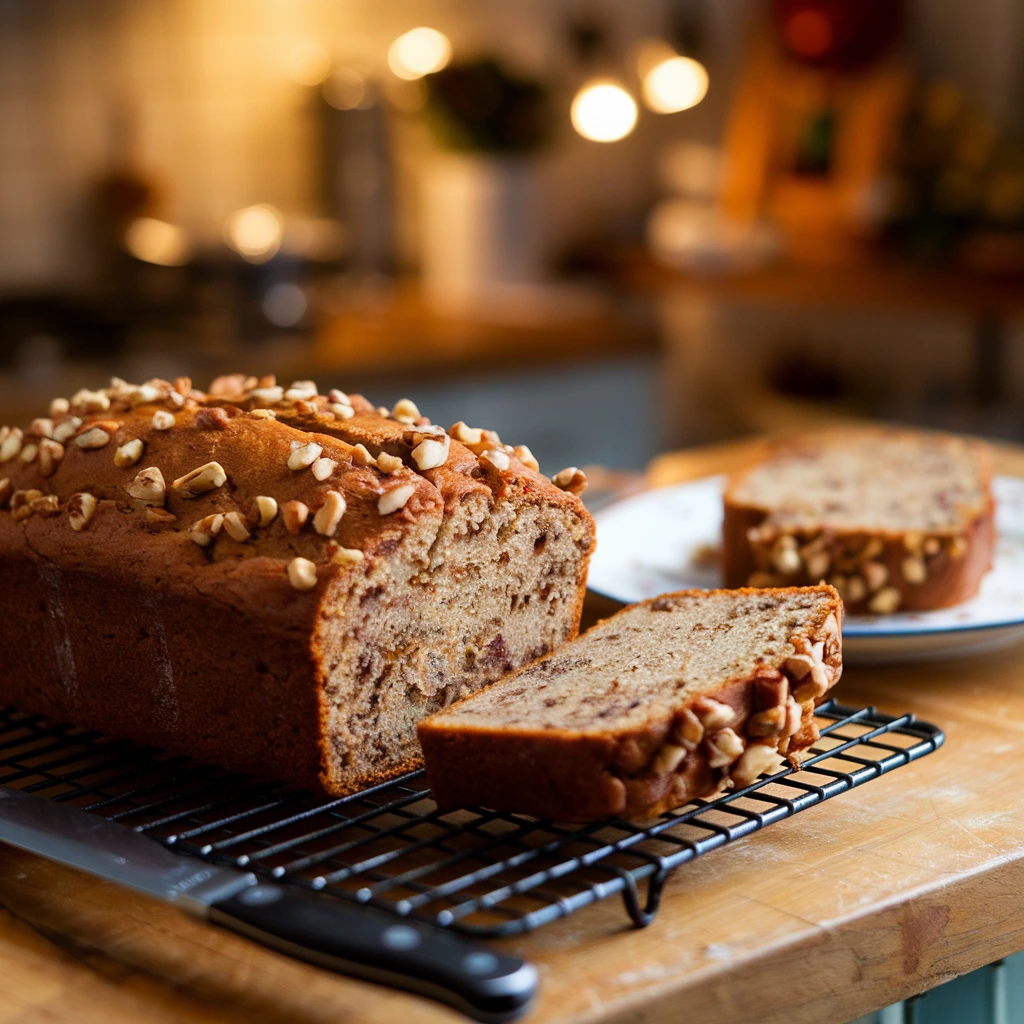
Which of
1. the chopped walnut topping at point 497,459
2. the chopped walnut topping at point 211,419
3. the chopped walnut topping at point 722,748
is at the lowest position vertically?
the chopped walnut topping at point 722,748

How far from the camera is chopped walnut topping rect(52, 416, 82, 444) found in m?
1.29

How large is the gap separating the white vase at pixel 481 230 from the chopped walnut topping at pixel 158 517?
11.2 ft

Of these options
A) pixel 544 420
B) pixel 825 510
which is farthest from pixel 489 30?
pixel 825 510

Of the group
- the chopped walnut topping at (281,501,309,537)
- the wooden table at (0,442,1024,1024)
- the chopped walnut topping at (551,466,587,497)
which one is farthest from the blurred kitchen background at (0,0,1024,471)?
the wooden table at (0,442,1024,1024)

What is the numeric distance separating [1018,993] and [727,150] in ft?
14.6

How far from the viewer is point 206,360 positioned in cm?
316

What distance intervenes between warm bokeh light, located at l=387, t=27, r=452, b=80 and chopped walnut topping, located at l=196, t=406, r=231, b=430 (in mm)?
3632

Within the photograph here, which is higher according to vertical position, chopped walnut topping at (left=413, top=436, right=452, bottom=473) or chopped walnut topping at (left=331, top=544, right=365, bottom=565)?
chopped walnut topping at (left=413, top=436, right=452, bottom=473)

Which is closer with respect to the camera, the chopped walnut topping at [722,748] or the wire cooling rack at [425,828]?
the wire cooling rack at [425,828]

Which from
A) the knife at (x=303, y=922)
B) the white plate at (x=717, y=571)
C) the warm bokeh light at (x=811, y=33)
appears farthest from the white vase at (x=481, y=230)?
the knife at (x=303, y=922)

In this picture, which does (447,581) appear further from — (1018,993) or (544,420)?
(544,420)

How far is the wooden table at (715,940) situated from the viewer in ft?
2.76

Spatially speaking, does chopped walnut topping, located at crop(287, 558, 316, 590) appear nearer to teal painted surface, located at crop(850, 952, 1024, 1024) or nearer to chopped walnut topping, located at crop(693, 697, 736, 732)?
chopped walnut topping, located at crop(693, 697, 736, 732)

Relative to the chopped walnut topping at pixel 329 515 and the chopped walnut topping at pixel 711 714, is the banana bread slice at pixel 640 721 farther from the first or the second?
the chopped walnut topping at pixel 329 515
